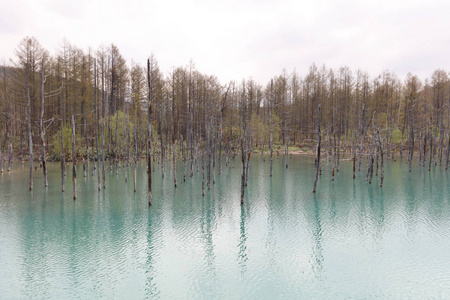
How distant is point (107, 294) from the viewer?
10.1 metres

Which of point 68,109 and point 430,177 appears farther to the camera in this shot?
point 68,109

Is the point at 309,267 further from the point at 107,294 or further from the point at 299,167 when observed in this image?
the point at 299,167

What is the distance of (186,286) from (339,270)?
6062 mm

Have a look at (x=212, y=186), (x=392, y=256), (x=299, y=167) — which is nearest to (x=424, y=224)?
(x=392, y=256)

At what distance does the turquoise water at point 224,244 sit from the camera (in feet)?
35.3

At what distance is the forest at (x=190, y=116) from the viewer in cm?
3131

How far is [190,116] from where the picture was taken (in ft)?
104

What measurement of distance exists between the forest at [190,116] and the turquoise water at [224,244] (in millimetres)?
4110

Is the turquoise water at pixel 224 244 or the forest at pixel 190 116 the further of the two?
the forest at pixel 190 116

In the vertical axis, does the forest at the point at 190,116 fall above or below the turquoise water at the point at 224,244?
above

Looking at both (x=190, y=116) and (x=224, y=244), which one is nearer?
(x=224, y=244)

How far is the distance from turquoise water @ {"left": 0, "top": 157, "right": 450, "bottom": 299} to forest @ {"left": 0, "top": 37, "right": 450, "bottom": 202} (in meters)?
4.11

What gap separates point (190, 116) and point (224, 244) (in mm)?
19085

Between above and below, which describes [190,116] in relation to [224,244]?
above
